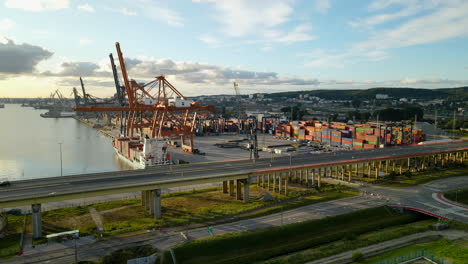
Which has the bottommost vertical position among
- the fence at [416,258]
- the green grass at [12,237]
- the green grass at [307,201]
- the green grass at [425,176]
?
the green grass at [12,237]

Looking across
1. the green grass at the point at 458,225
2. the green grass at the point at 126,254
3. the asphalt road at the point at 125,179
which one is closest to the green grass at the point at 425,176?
the asphalt road at the point at 125,179

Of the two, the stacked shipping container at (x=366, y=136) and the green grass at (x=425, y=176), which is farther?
the stacked shipping container at (x=366, y=136)

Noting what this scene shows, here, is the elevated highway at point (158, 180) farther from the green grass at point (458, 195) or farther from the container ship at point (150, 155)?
the container ship at point (150, 155)

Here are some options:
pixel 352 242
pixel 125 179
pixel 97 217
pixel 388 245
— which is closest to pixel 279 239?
pixel 352 242

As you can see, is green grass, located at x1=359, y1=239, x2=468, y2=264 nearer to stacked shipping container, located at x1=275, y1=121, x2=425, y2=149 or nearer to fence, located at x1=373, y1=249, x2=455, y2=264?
fence, located at x1=373, y1=249, x2=455, y2=264

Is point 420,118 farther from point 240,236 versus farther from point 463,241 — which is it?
point 240,236

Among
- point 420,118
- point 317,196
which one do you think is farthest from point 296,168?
point 420,118

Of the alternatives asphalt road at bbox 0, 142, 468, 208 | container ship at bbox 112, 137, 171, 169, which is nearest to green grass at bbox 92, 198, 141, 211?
asphalt road at bbox 0, 142, 468, 208
